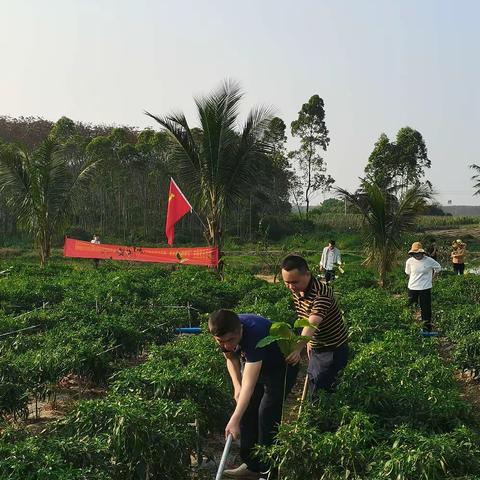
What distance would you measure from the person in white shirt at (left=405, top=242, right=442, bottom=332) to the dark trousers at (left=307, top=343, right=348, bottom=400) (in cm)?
480

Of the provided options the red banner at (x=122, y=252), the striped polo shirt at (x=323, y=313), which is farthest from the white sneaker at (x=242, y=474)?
the red banner at (x=122, y=252)

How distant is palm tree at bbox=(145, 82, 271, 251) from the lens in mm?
13594

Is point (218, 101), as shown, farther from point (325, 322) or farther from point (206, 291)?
point (325, 322)

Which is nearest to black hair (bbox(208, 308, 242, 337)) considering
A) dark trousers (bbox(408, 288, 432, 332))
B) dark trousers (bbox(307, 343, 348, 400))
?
dark trousers (bbox(307, 343, 348, 400))

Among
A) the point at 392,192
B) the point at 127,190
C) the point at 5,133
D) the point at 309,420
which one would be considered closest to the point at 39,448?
the point at 309,420

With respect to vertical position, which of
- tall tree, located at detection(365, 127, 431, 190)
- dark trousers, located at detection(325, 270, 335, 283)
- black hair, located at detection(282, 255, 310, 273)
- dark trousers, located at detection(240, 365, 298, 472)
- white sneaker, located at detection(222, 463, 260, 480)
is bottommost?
white sneaker, located at detection(222, 463, 260, 480)

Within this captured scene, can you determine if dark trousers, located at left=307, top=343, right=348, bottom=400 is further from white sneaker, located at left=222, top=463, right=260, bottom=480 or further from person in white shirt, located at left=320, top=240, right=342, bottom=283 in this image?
person in white shirt, located at left=320, top=240, right=342, bottom=283

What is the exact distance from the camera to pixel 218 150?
13.8m

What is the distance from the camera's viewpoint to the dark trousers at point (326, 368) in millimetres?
4336

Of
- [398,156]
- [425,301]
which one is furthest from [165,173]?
[425,301]

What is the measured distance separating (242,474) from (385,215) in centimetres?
999

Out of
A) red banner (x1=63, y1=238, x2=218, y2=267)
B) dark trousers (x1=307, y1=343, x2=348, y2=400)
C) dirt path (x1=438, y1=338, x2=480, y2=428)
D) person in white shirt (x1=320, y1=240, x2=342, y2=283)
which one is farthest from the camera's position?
red banner (x1=63, y1=238, x2=218, y2=267)

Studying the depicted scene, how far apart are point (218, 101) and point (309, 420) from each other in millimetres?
10665

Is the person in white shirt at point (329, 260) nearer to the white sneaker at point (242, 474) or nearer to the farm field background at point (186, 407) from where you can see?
the farm field background at point (186, 407)
